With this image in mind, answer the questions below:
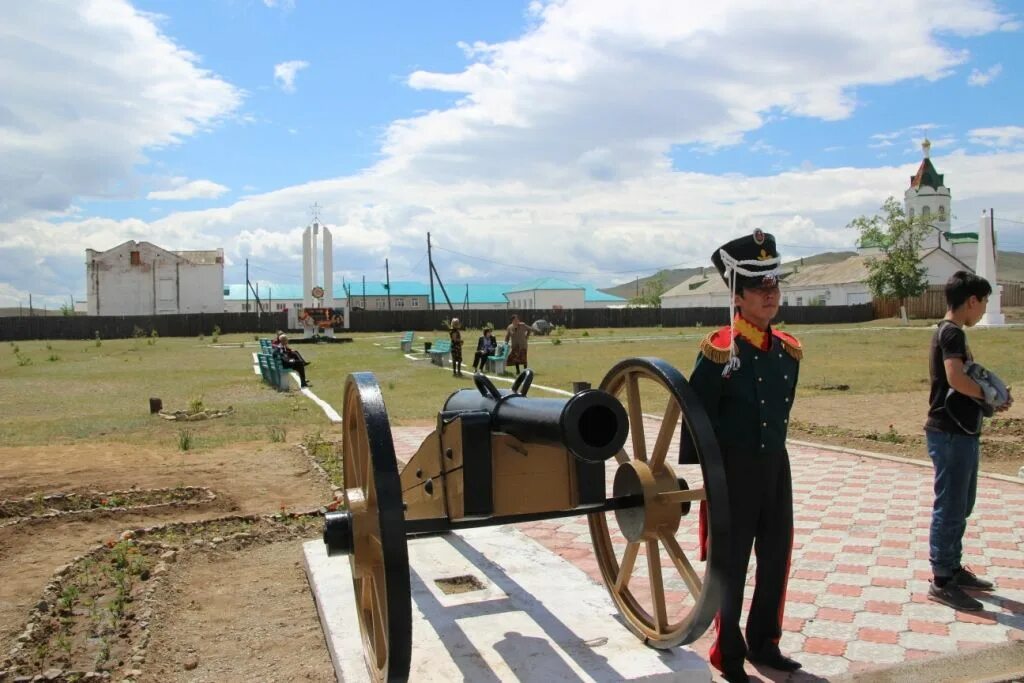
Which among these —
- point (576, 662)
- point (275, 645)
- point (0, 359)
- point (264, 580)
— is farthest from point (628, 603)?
point (0, 359)

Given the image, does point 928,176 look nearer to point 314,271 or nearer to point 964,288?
point 314,271

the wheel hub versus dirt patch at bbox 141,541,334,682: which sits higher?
the wheel hub

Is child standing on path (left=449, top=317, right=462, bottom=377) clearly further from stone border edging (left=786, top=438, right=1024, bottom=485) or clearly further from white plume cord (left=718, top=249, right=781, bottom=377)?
white plume cord (left=718, top=249, right=781, bottom=377)

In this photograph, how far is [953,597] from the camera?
14.2 ft

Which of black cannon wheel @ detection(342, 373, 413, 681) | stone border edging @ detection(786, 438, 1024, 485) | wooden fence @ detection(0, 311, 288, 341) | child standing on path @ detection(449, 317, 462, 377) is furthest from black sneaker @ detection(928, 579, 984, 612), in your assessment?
wooden fence @ detection(0, 311, 288, 341)

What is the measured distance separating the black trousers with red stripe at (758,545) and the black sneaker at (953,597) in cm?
121

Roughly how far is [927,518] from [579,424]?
414cm

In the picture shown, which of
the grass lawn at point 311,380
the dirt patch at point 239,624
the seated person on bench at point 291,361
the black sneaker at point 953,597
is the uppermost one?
the seated person on bench at point 291,361

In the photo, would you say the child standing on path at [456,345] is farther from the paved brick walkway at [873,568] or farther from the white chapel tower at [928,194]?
the white chapel tower at [928,194]

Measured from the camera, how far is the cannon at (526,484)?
2.87m

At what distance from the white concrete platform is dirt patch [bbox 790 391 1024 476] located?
17.7 feet

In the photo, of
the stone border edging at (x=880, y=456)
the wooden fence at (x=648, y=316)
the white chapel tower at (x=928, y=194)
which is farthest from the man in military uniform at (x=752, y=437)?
the white chapel tower at (x=928, y=194)

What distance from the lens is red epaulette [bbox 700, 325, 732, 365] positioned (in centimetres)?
354

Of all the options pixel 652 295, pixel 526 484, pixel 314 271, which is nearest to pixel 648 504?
pixel 526 484
